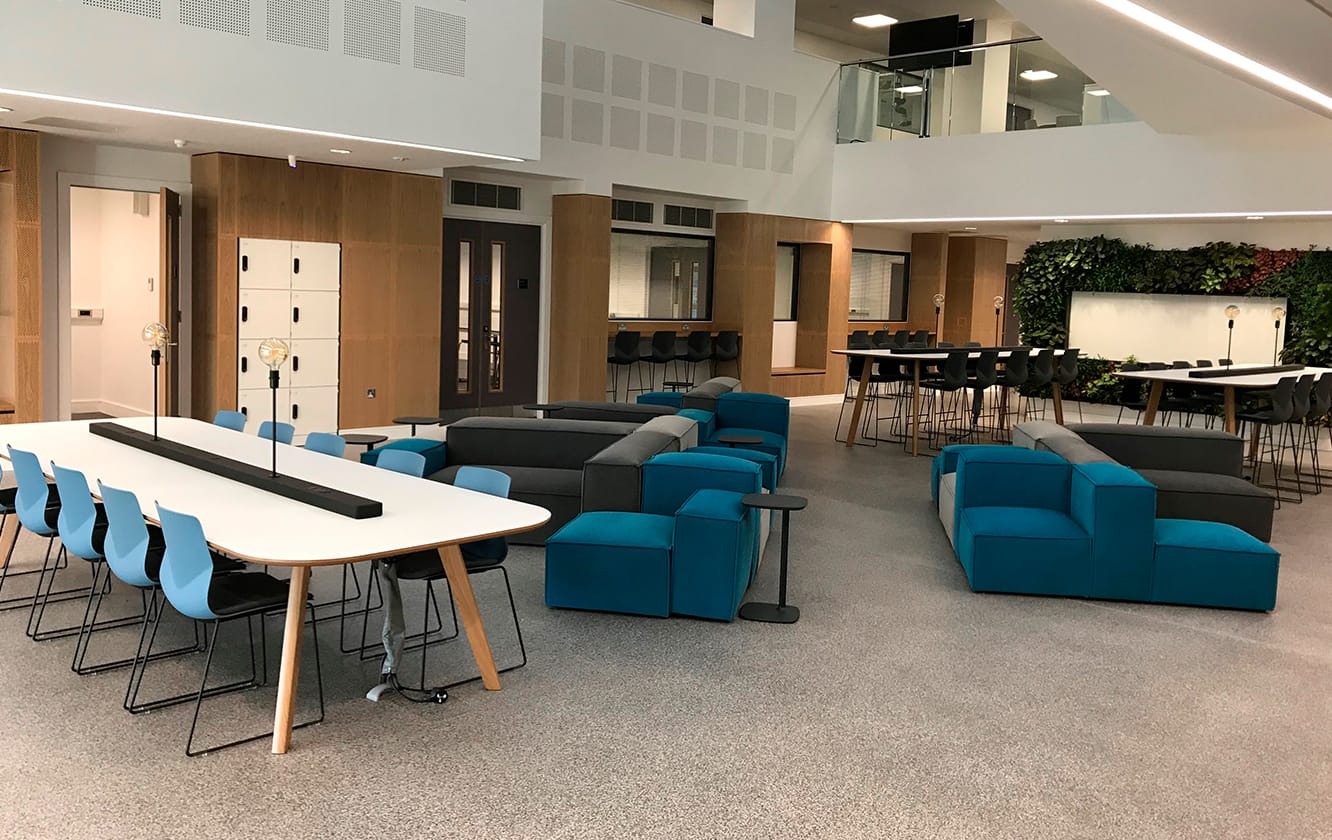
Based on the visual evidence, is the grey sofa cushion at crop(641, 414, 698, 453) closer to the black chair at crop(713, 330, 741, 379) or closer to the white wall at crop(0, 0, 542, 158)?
the white wall at crop(0, 0, 542, 158)

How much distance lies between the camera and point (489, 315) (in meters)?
13.3

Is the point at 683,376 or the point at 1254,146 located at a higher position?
the point at 1254,146

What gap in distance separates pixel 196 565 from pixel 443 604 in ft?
6.34

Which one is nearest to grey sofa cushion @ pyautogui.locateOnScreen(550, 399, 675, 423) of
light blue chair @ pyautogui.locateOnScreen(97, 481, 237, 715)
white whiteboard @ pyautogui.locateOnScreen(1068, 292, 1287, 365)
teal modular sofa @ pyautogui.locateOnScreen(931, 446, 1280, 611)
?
teal modular sofa @ pyautogui.locateOnScreen(931, 446, 1280, 611)

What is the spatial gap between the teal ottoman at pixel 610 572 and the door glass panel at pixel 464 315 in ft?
25.4

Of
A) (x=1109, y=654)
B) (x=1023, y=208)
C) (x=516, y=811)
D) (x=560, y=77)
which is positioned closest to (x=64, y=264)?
(x=560, y=77)

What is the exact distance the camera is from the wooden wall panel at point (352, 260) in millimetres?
10250

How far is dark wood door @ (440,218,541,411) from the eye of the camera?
512 inches

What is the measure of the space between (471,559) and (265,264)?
6.61 m

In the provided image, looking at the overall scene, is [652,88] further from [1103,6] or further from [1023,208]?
[1103,6]

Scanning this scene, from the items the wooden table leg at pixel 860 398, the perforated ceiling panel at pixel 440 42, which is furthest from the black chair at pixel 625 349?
the perforated ceiling panel at pixel 440 42

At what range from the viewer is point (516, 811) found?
358 centimetres

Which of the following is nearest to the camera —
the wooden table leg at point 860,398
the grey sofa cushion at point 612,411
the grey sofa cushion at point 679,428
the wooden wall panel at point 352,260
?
the grey sofa cushion at point 679,428

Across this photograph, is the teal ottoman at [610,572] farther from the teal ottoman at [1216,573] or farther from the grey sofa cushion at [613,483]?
the teal ottoman at [1216,573]
